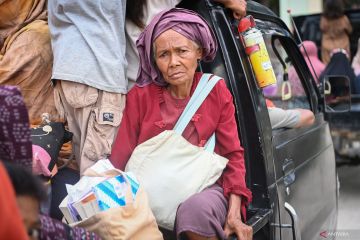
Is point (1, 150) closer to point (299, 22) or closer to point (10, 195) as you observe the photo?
point (10, 195)

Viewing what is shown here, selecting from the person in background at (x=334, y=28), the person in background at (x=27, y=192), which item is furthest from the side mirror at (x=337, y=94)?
the person in background at (x=334, y=28)

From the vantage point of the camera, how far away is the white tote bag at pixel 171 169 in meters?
2.02

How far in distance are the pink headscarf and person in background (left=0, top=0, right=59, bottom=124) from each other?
0.42 m

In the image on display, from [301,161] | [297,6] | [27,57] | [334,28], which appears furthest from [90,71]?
[297,6]

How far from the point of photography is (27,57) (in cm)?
235

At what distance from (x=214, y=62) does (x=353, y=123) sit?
14.9ft

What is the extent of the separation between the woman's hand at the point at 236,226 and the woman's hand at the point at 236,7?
933mm

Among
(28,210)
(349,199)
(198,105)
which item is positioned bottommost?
(349,199)

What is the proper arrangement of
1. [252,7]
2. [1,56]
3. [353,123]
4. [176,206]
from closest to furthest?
[176,206]
[1,56]
[252,7]
[353,123]

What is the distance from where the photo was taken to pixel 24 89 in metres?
2.37

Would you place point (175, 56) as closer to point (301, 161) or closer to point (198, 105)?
point (198, 105)

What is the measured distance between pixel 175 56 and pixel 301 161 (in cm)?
109

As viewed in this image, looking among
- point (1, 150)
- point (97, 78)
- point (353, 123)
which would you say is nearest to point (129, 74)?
point (97, 78)

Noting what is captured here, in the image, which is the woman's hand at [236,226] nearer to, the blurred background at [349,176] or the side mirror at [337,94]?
the side mirror at [337,94]
